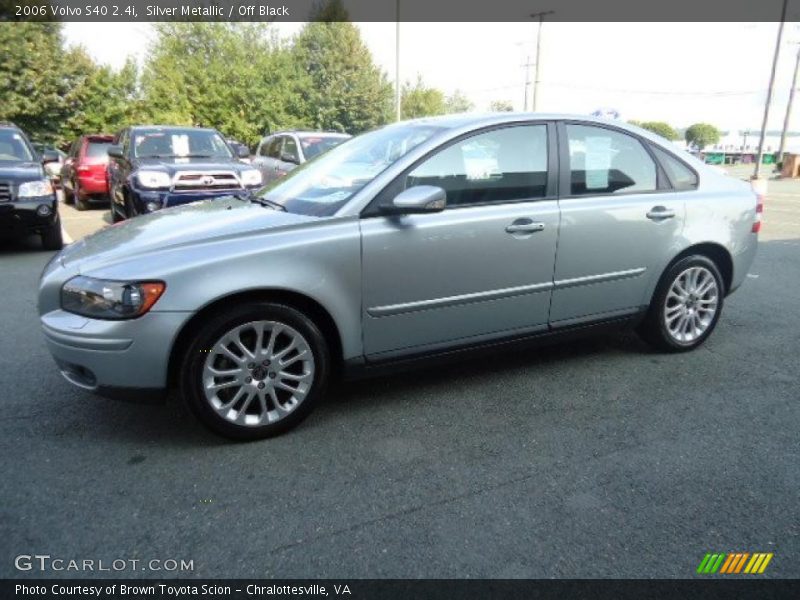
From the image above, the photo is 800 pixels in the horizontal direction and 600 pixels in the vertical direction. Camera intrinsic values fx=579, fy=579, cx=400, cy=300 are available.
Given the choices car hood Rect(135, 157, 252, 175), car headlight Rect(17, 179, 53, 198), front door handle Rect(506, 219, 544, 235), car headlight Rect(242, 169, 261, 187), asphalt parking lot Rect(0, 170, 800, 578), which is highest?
car hood Rect(135, 157, 252, 175)

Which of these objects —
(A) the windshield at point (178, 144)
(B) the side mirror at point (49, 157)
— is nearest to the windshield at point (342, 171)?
(A) the windshield at point (178, 144)

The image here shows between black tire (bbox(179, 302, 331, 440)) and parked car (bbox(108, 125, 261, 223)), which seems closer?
black tire (bbox(179, 302, 331, 440))

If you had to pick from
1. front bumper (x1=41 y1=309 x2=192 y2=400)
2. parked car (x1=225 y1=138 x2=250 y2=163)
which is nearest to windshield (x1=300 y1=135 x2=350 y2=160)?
parked car (x1=225 y1=138 x2=250 y2=163)

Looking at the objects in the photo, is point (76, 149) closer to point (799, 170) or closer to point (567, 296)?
point (567, 296)

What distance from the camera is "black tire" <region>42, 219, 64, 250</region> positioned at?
7.72 m

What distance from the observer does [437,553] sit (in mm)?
2100

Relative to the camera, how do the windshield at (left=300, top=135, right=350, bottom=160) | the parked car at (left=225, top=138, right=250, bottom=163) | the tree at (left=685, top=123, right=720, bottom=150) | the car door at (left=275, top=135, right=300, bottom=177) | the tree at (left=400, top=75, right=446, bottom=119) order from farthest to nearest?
the tree at (left=685, top=123, right=720, bottom=150) < the tree at (left=400, top=75, right=446, bottom=119) < the windshield at (left=300, top=135, right=350, bottom=160) < the car door at (left=275, top=135, right=300, bottom=177) < the parked car at (left=225, top=138, right=250, bottom=163)

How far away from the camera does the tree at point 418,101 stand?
57688mm

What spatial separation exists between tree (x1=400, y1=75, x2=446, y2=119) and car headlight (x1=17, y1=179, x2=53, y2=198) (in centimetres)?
5144

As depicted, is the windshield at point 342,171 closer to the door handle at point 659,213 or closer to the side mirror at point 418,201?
the side mirror at point 418,201

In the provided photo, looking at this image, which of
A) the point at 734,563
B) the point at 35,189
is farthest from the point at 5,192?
the point at 734,563

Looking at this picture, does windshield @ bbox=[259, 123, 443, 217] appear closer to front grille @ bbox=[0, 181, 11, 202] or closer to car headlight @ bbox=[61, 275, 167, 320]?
car headlight @ bbox=[61, 275, 167, 320]

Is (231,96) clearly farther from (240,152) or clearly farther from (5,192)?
(5,192)
